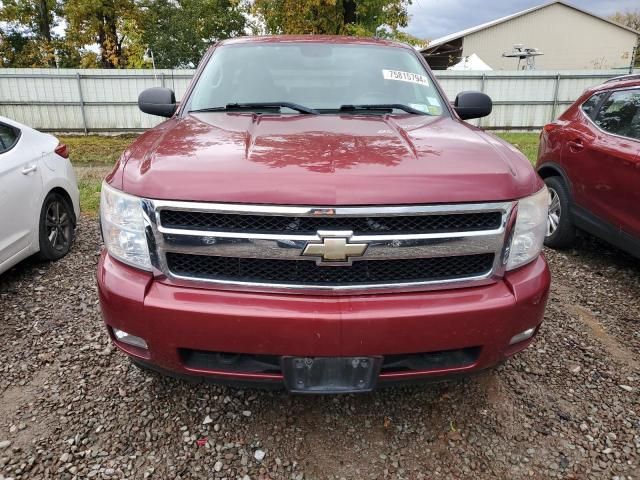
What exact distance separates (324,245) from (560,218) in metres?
3.51

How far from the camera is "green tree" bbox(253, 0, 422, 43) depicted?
1624 cm

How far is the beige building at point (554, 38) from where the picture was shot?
3098cm

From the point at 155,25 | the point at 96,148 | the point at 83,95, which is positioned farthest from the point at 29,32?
the point at 96,148

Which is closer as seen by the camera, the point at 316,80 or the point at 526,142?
the point at 316,80

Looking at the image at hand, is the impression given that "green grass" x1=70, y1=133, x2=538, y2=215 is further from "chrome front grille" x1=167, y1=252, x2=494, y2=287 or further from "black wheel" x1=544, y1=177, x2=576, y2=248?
"black wheel" x1=544, y1=177, x2=576, y2=248

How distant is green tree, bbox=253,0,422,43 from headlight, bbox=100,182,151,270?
15.8m

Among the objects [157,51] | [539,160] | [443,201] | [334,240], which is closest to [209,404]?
[334,240]

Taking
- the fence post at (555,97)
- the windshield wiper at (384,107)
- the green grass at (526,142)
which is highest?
the windshield wiper at (384,107)

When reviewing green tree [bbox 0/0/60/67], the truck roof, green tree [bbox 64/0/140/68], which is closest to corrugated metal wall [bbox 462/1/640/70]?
green tree [bbox 64/0/140/68]

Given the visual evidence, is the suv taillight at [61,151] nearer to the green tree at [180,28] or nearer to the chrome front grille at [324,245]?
the chrome front grille at [324,245]

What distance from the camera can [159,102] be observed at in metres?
3.19

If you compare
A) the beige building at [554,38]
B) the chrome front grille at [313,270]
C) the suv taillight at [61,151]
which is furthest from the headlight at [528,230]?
the beige building at [554,38]

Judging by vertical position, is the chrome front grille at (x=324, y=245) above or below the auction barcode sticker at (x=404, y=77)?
below

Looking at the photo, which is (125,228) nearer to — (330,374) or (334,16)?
(330,374)
